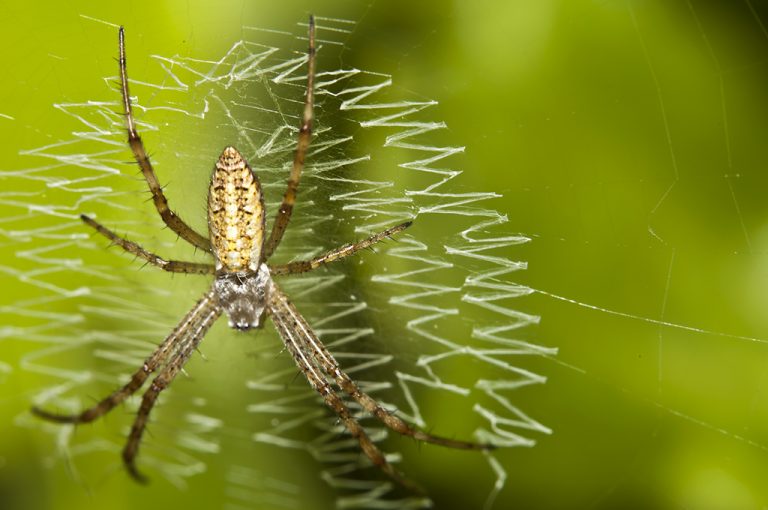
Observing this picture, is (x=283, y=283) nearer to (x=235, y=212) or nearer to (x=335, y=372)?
(x=335, y=372)

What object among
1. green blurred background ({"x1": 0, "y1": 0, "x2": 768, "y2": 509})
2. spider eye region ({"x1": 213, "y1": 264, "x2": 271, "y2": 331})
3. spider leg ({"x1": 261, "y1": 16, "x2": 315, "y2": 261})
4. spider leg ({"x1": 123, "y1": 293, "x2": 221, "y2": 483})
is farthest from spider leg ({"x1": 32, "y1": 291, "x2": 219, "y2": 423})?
green blurred background ({"x1": 0, "y1": 0, "x2": 768, "y2": 509})

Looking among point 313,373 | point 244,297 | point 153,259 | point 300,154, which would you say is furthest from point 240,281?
point 300,154

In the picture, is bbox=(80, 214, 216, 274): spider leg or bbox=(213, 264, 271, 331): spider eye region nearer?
bbox=(80, 214, 216, 274): spider leg

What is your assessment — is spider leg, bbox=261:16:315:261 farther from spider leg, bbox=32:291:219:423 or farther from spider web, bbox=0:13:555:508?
spider leg, bbox=32:291:219:423

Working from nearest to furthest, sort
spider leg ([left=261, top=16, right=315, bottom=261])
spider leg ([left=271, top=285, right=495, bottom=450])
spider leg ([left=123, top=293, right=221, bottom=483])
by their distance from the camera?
spider leg ([left=261, top=16, right=315, bottom=261]), spider leg ([left=271, top=285, right=495, bottom=450]), spider leg ([left=123, top=293, right=221, bottom=483])

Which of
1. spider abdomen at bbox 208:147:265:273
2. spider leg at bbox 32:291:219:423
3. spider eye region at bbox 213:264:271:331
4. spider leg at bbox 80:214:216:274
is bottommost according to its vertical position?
spider leg at bbox 32:291:219:423

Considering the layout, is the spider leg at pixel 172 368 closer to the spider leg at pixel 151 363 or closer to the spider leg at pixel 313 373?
the spider leg at pixel 151 363

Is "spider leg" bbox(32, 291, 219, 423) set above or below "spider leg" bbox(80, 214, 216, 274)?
below

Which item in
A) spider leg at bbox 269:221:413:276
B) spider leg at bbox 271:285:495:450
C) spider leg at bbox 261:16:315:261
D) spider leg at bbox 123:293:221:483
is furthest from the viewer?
spider leg at bbox 123:293:221:483
